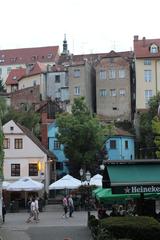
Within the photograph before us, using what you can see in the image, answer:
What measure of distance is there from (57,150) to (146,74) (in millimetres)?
32120

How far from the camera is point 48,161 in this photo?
6862cm

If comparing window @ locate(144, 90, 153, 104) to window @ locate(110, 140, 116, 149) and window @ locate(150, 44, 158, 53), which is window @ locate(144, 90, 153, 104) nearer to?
window @ locate(150, 44, 158, 53)

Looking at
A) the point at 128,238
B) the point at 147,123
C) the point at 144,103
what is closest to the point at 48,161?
the point at 147,123

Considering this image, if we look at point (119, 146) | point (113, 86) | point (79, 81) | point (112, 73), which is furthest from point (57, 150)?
point (112, 73)

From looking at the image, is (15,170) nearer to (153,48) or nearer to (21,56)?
(153,48)

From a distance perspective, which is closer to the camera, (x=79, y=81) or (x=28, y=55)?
(x=79, y=81)

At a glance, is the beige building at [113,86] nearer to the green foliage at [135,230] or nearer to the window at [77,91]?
the window at [77,91]

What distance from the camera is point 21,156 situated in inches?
2613

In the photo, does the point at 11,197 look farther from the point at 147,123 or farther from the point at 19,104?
the point at 19,104

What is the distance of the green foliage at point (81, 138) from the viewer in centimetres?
6844

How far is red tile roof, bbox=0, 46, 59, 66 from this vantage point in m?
151

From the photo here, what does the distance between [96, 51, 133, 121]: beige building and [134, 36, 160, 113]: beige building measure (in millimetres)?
2474

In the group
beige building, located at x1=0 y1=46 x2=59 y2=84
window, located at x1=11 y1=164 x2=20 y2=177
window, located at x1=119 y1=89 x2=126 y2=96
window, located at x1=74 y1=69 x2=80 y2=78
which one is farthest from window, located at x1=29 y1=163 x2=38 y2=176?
beige building, located at x1=0 y1=46 x2=59 y2=84

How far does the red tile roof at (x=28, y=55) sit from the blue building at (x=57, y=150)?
69890mm
